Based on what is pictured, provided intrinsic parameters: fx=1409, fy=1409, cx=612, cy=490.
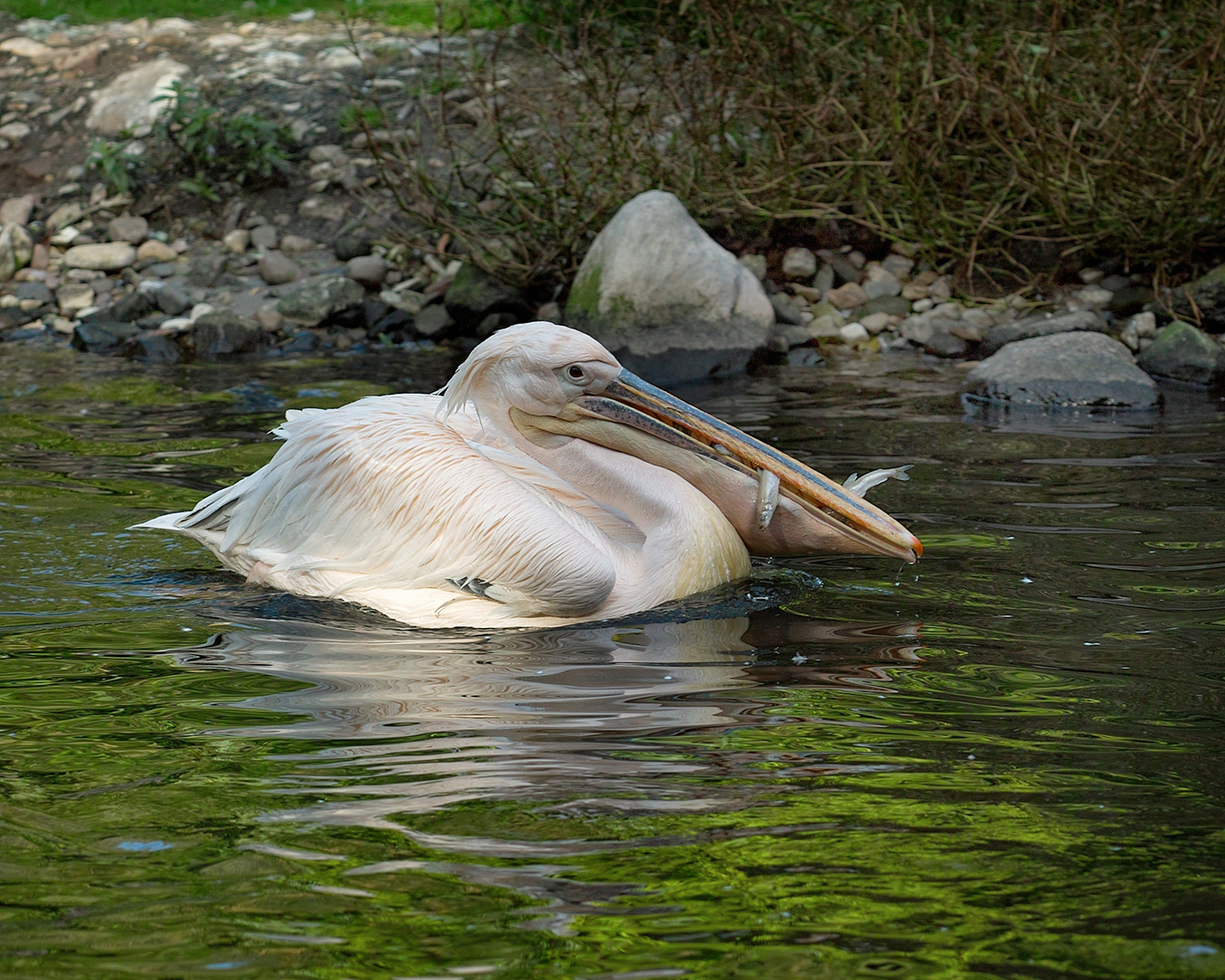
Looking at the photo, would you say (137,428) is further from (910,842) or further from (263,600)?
(910,842)

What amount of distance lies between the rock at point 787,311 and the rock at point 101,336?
4008mm

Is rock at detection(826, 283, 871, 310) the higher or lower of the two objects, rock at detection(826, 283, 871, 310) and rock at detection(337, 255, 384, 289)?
the lower

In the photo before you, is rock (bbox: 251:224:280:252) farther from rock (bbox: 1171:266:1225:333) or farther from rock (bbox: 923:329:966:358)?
rock (bbox: 1171:266:1225:333)

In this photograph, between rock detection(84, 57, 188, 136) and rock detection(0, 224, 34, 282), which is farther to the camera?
rock detection(84, 57, 188, 136)

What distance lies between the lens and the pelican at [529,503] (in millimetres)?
3477

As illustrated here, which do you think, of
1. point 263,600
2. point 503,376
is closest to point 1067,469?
point 503,376

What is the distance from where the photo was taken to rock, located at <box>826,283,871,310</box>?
27.9 ft

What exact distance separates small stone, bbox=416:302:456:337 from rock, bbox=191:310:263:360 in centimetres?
101

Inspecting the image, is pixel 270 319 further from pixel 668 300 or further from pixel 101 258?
pixel 668 300

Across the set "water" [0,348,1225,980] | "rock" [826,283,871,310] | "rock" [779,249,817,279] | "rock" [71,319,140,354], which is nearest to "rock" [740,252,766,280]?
"rock" [779,249,817,279]

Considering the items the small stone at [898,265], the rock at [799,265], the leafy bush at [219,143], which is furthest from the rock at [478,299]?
the leafy bush at [219,143]

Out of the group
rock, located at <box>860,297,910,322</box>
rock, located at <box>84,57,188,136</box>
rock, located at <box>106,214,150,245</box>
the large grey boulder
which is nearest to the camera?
the large grey boulder

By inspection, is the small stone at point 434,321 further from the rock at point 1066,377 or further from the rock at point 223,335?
the rock at point 1066,377

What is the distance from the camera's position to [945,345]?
26.0ft
